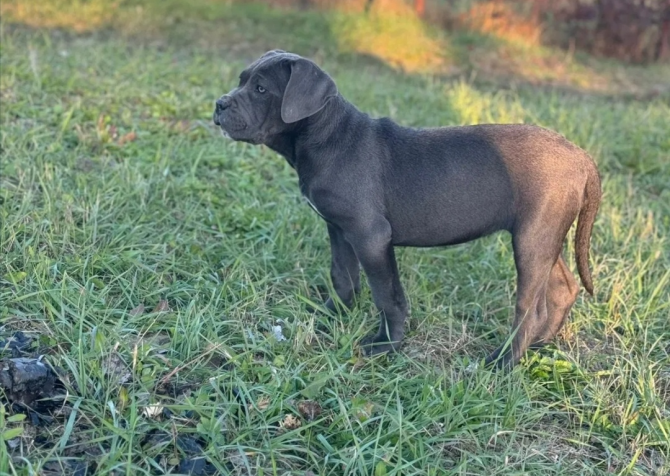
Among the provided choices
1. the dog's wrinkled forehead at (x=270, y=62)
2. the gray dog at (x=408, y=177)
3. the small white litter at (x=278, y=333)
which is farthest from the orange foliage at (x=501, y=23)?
the small white litter at (x=278, y=333)

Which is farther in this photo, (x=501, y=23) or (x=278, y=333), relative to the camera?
(x=501, y=23)

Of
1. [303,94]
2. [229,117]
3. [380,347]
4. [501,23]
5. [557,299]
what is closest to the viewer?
[303,94]

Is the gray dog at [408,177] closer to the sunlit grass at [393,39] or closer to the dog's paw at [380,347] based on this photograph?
the dog's paw at [380,347]

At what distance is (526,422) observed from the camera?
3289 mm

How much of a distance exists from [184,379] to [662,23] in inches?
475

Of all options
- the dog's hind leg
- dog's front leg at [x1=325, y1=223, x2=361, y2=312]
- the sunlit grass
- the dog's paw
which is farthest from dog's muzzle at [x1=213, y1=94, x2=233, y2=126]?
the sunlit grass

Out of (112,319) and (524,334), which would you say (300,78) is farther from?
(524,334)

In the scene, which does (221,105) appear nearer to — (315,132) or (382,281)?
(315,132)

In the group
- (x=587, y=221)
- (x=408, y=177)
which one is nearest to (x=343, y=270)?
(x=408, y=177)

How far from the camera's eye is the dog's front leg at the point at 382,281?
359cm

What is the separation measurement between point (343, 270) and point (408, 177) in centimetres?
69

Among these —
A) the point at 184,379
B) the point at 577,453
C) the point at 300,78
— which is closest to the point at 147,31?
the point at 300,78

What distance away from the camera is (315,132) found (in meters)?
3.67

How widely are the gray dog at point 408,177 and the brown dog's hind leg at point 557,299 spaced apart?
24cm
